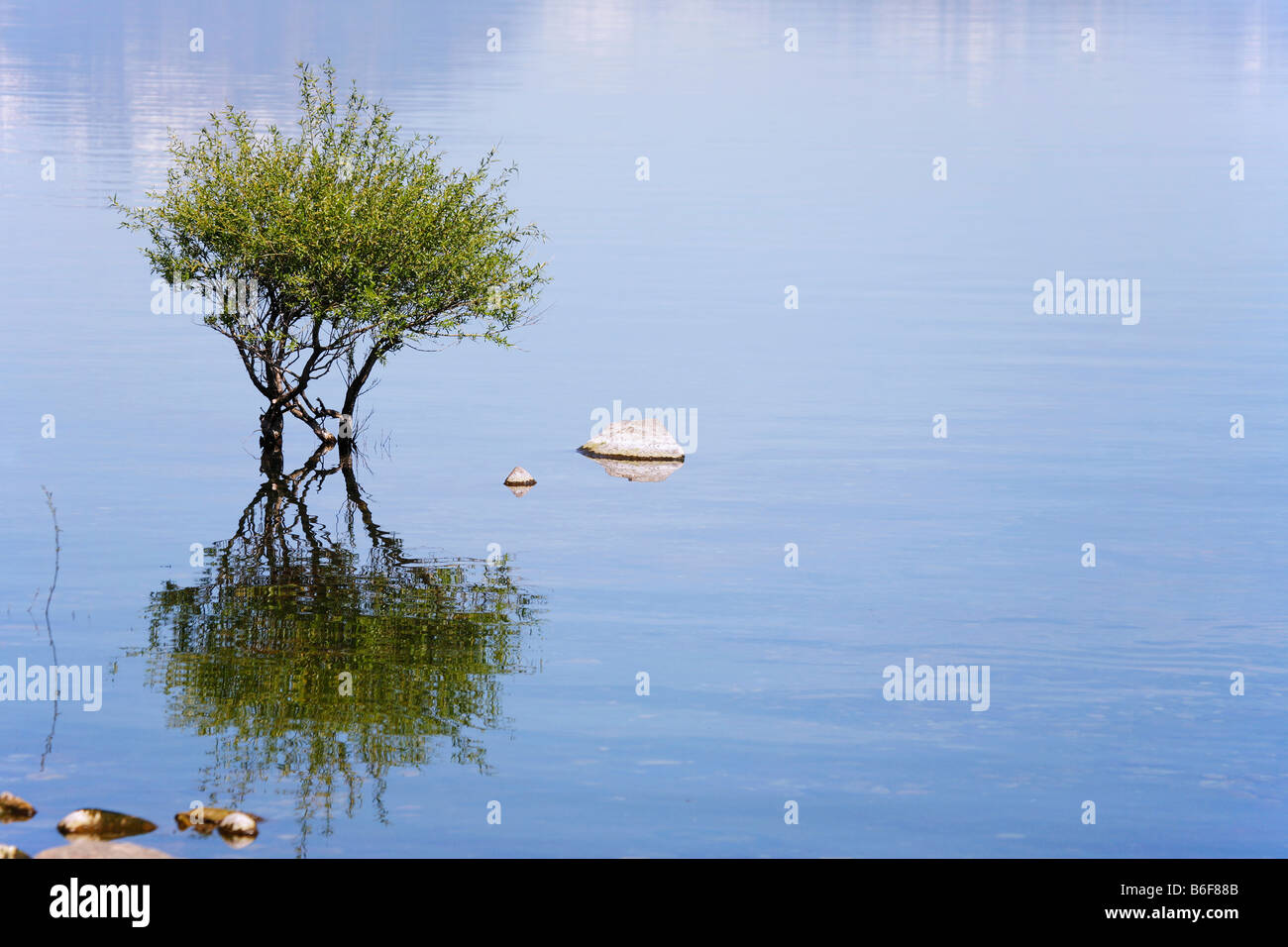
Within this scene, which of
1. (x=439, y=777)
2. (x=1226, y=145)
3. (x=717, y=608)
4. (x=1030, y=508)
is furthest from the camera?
(x=1226, y=145)

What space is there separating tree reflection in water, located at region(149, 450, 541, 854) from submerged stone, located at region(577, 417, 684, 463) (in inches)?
518

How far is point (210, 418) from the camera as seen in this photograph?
221 feet

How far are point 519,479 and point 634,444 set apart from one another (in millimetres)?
5734

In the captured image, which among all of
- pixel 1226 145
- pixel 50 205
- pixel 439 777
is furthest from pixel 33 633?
pixel 1226 145

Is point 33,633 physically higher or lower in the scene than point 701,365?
lower

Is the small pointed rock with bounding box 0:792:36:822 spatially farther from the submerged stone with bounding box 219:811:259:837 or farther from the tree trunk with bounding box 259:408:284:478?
the tree trunk with bounding box 259:408:284:478

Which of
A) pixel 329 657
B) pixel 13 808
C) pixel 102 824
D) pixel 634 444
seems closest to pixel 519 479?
pixel 634 444

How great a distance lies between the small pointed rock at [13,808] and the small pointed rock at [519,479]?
30152 mm

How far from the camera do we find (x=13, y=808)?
2616cm

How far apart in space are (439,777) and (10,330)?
221 feet

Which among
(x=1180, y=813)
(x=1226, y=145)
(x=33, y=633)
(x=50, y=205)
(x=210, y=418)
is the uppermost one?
(x=1226, y=145)

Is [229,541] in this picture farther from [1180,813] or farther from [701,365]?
[701,365]

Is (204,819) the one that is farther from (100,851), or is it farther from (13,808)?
(100,851)


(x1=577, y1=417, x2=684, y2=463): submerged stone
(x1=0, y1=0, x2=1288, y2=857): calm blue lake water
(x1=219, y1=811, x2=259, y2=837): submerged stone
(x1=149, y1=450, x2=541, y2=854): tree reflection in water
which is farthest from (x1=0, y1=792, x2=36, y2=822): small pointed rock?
(x1=577, y1=417, x2=684, y2=463): submerged stone
